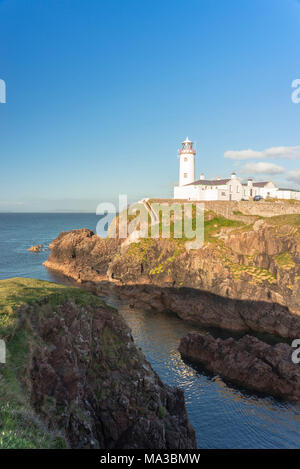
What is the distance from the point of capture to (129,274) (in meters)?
66.8

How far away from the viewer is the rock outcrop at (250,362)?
1214 inches

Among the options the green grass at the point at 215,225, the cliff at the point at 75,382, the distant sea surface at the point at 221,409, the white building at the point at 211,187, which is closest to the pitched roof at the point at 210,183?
the white building at the point at 211,187

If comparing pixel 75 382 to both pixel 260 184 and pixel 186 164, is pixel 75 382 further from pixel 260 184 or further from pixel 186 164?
pixel 260 184

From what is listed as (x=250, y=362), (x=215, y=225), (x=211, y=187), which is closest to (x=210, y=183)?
(x=211, y=187)

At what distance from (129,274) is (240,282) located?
23.4 m

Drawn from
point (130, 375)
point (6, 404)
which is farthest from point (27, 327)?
point (130, 375)

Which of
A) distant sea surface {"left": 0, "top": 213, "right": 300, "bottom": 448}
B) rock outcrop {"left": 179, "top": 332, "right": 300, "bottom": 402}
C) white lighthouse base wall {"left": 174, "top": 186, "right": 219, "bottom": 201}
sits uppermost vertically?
white lighthouse base wall {"left": 174, "top": 186, "right": 219, "bottom": 201}

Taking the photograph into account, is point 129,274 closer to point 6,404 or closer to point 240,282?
point 240,282

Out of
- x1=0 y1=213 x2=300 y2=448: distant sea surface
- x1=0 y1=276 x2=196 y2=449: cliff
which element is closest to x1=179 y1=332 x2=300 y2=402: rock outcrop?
x1=0 y1=213 x2=300 y2=448: distant sea surface

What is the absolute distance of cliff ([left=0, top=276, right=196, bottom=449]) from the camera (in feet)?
41.1

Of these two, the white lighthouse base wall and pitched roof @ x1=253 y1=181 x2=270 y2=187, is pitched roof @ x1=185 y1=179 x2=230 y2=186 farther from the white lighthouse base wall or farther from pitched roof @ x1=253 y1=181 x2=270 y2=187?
pitched roof @ x1=253 y1=181 x2=270 y2=187

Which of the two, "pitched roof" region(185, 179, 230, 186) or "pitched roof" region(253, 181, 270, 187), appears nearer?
"pitched roof" region(185, 179, 230, 186)

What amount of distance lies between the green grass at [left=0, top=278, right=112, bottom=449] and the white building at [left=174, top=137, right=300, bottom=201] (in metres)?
67.2

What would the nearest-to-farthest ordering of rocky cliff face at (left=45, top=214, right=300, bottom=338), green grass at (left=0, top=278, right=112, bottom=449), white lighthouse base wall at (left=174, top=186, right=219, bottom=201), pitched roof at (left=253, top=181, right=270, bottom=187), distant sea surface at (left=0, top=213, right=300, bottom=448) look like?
green grass at (left=0, top=278, right=112, bottom=449) < distant sea surface at (left=0, top=213, right=300, bottom=448) < rocky cliff face at (left=45, top=214, right=300, bottom=338) < white lighthouse base wall at (left=174, top=186, right=219, bottom=201) < pitched roof at (left=253, top=181, right=270, bottom=187)
